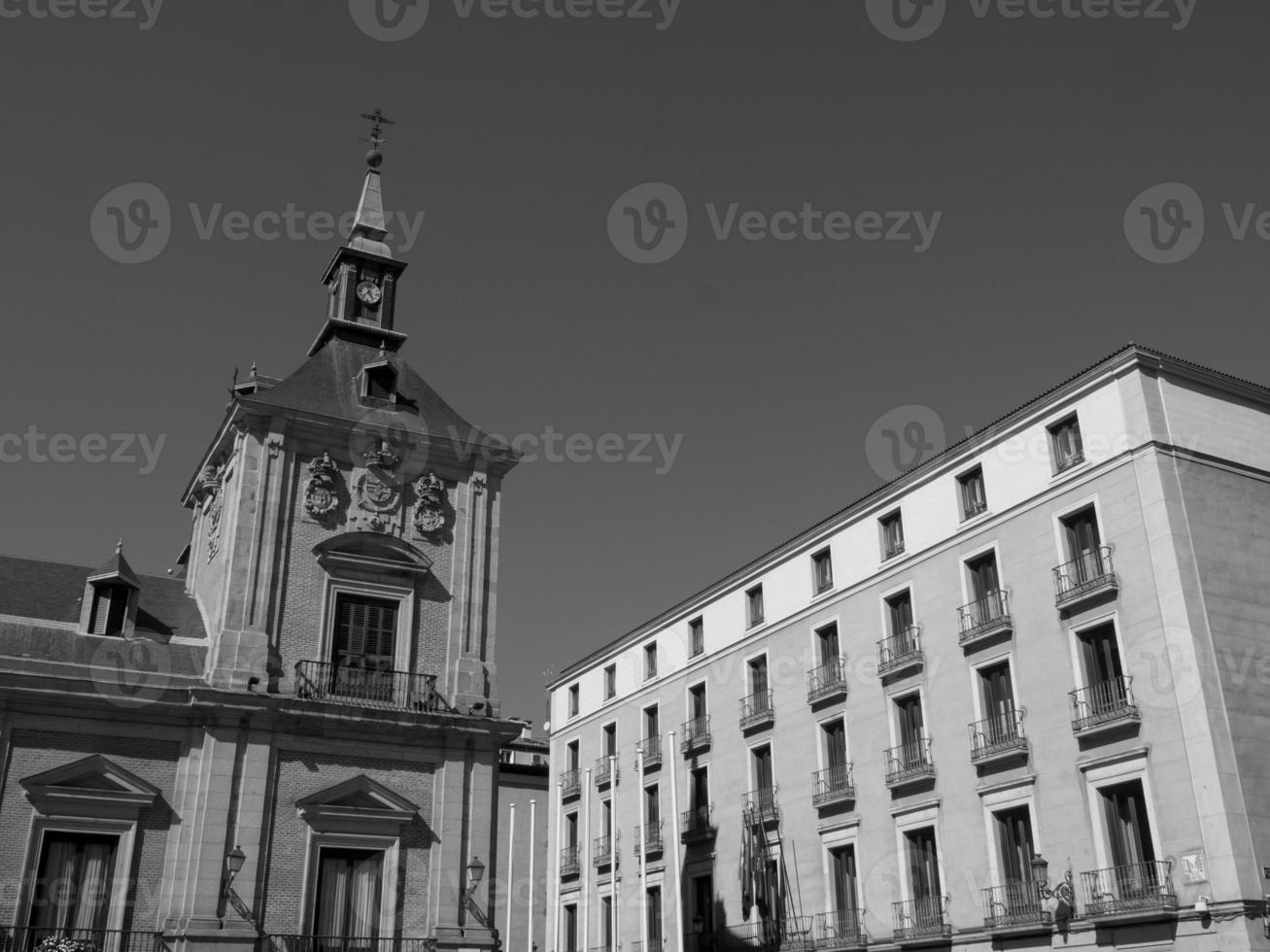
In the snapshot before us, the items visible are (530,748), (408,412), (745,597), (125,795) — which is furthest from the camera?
(530,748)

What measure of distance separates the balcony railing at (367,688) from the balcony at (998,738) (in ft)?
52.1

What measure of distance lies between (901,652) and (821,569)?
637cm

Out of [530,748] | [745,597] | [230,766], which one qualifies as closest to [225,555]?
[230,766]

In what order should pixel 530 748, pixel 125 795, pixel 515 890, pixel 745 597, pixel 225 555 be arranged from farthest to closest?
pixel 530 748 → pixel 515 890 → pixel 745 597 → pixel 225 555 → pixel 125 795

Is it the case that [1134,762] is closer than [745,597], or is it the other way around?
[1134,762]

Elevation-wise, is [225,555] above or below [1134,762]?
above

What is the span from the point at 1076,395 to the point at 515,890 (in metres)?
37.8

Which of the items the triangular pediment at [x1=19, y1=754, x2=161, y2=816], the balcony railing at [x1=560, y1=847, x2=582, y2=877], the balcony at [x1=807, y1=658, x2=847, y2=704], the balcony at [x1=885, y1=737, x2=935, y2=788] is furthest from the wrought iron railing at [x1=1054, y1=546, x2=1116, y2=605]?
the balcony railing at [x1=560, y1=847, x2=582, y2=877]

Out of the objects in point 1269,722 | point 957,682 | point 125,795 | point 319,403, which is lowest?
point 125,795

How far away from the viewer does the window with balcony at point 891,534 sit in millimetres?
41594

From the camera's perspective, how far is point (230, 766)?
86.7 feet

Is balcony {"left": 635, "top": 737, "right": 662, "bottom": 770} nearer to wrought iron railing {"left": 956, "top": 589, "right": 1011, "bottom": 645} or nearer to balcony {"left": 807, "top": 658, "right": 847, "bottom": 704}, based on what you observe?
balcony {"left": 807, "top": 658, "right": 847, "bottom": 704}

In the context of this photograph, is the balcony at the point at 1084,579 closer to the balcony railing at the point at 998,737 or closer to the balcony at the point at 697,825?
the balcony railing at the point at 998,737

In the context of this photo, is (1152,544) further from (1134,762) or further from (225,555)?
(225,555)
